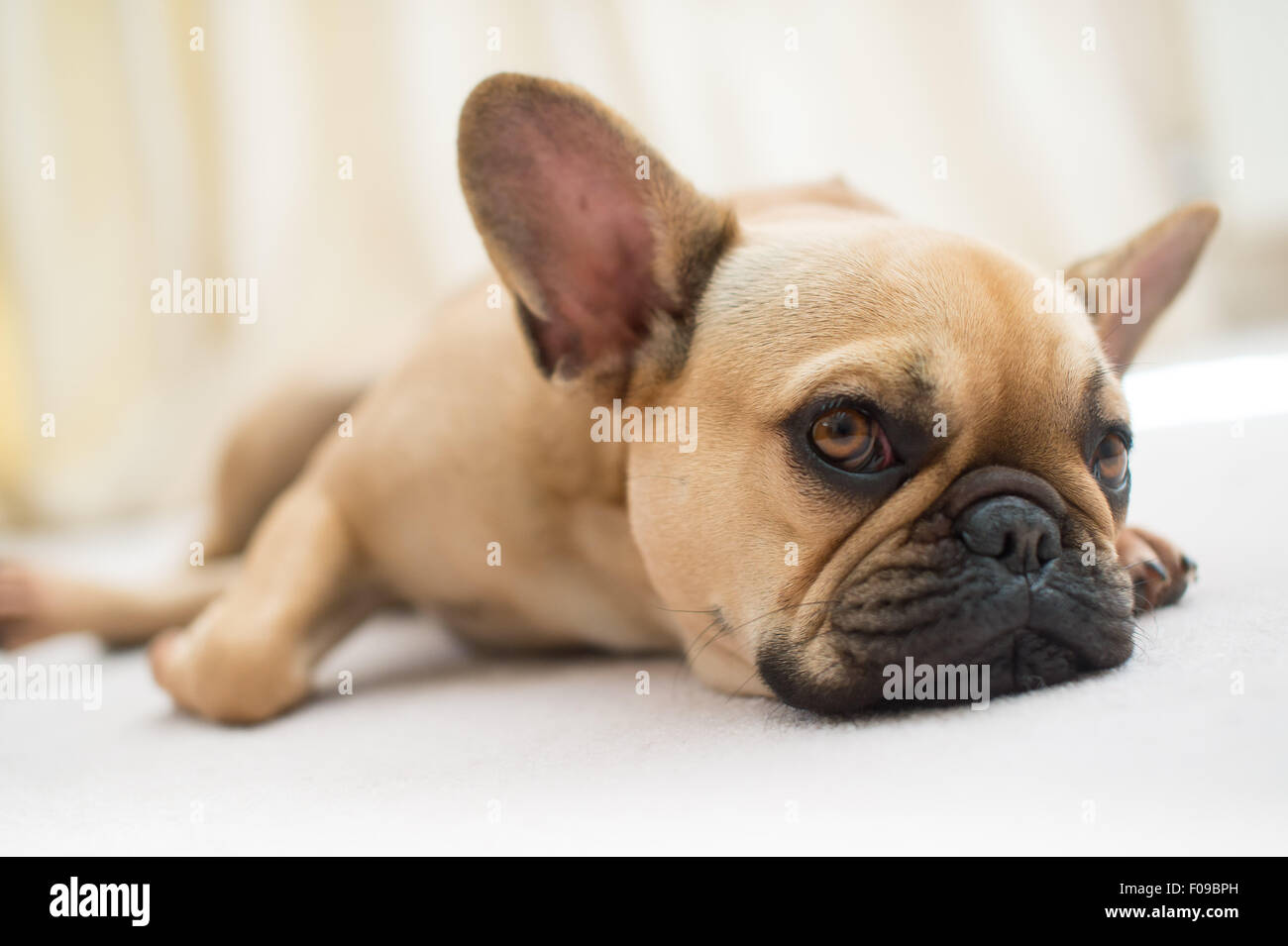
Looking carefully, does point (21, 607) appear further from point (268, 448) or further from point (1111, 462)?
point (1111, 462)

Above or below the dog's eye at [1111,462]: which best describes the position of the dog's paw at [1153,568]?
below

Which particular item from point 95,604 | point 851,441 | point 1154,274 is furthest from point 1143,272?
point 95,604

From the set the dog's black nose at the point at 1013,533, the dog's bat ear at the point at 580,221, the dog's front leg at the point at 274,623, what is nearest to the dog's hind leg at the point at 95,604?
the dog's front leg at the point at 274,623

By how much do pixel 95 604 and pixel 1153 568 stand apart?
193 centimetres

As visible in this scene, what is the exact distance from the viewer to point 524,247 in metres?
1.52

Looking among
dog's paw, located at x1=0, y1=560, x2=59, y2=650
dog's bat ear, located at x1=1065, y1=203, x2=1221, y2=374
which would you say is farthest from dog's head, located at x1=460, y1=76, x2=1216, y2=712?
dog's paw, located at x1=0, y1=560, x2=59, y2=650

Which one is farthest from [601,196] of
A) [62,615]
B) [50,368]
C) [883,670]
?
[50,368]

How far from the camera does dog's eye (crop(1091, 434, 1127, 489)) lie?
1.40 metres

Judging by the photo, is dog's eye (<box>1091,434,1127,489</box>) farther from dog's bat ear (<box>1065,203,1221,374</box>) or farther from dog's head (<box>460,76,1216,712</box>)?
dog's bat ear (<box>1065,203,1221,374</box>)

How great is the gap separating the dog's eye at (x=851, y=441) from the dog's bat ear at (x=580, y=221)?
1.05 ft

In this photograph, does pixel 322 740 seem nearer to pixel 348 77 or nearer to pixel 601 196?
pixel 601 196

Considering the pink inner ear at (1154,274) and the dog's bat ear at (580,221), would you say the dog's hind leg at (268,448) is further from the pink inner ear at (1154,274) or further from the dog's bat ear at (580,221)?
the pink inner ear at (1154,274)

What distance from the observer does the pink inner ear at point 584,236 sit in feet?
4.88

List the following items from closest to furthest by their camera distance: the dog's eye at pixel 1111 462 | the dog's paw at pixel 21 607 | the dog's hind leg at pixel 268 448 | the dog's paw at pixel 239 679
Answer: the dog's eye at pixel 1111 462 < the dog's paw at pixel 239 679 < the dog's paw at pixel 21 607 < the dog's hind leg at pixel 268 448
